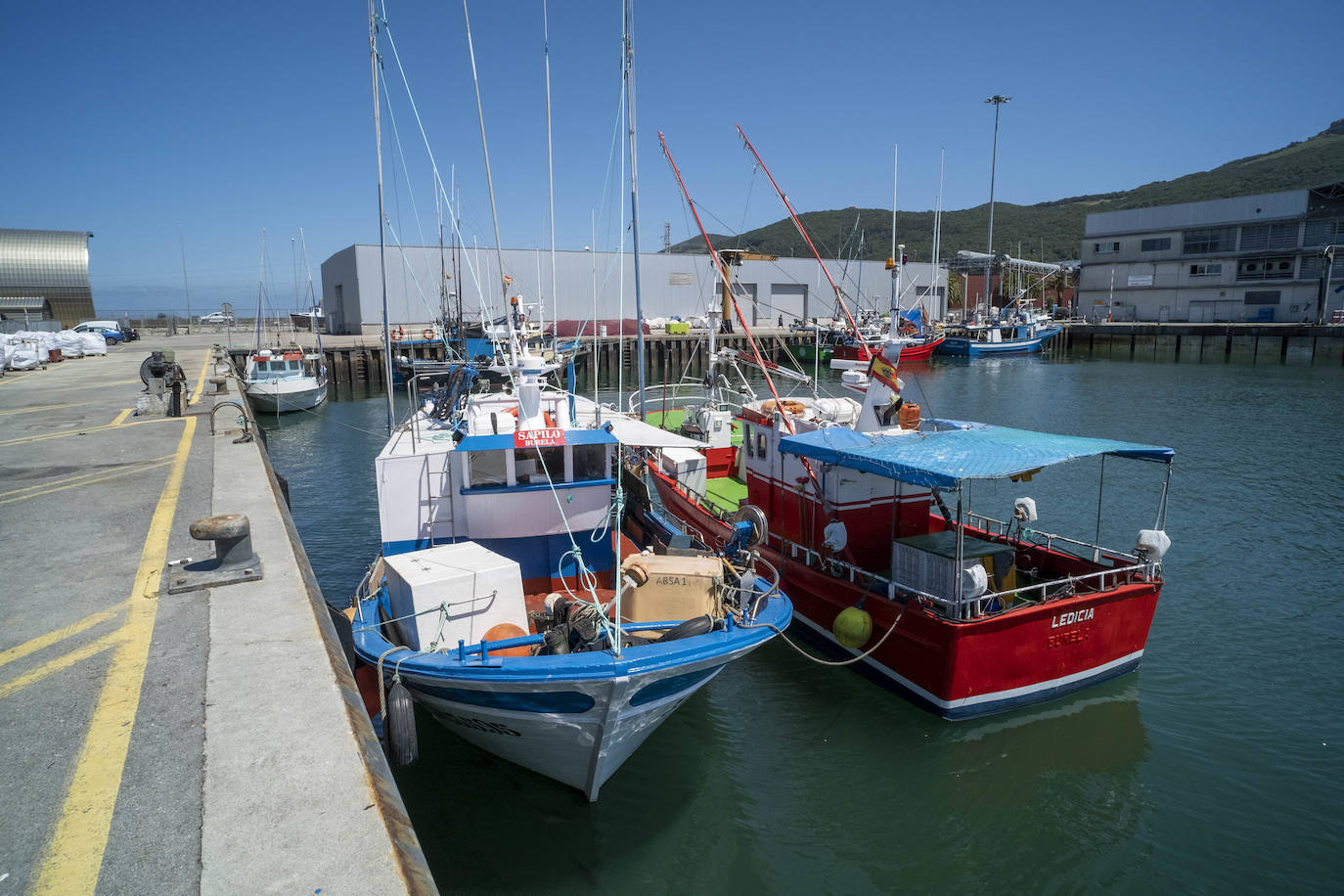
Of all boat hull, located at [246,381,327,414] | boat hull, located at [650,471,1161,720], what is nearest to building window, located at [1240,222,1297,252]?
→ boat hull, located at [650,471,1161,720]

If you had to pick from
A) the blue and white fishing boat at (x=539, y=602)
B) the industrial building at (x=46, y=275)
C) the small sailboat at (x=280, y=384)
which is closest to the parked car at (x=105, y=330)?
the industrial building at (x=46, y=275)

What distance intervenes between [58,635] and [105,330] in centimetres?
6189

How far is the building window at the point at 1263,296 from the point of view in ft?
213

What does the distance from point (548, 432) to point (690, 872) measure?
497cm

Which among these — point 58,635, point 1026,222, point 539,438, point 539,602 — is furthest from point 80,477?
point 1026,222

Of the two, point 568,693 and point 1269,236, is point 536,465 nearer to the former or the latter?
point 568,693

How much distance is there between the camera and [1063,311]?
84.7 m

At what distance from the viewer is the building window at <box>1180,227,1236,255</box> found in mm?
66875

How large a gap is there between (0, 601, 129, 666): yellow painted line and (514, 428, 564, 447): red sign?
416 centimetres

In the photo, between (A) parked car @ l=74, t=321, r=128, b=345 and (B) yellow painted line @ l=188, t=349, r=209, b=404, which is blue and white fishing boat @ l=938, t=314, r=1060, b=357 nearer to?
(B) yellow painted line @ l=188, t=349, r=209, b=404

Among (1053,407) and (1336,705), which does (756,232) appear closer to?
(1053,407)

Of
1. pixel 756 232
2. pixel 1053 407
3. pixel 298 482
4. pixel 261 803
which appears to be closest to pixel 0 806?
pixel 261 803

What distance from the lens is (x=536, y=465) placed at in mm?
9492

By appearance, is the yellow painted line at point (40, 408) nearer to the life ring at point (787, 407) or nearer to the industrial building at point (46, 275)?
the life ring at point (787, 407)
